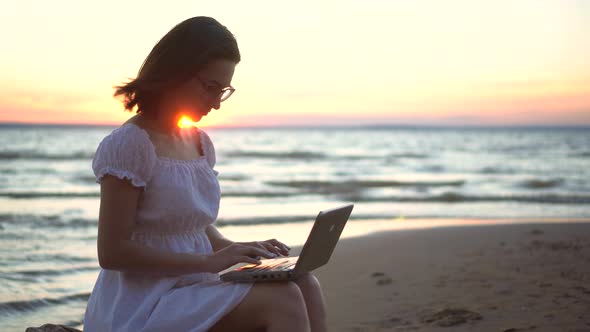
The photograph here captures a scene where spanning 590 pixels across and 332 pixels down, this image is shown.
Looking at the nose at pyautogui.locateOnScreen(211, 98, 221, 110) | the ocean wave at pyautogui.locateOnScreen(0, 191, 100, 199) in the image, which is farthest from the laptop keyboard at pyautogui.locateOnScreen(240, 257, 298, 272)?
the ocean wave at pyautogui.locateOnScreen(0, 191, 100, 199)

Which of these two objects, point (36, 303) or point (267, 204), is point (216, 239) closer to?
point (36, 303)

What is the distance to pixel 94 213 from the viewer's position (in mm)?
12680

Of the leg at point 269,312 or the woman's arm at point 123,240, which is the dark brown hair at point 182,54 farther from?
the leg at point 269,312

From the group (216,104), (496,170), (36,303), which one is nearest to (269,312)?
(216,104)

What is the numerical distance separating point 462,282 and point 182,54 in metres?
4.36

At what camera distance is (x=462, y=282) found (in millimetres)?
6293

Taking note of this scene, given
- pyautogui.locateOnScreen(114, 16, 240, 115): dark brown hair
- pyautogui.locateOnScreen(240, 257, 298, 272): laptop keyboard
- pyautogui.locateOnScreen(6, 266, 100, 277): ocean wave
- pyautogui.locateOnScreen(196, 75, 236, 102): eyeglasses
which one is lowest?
pyautogui.locateOnScreen(6, 266, 100, 277): ocean wave

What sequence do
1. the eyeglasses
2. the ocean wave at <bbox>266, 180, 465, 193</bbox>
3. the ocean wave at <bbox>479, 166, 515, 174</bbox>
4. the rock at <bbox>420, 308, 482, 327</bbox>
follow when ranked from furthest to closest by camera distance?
the ocean wave at <bbox>479, 166, 515, 174</bbox> < the ocean wave at <bbox>266, 180, 465, 193</bbox> < the rock at <bbox>420, 308, 482, 327</bbox> < the eyeglasses

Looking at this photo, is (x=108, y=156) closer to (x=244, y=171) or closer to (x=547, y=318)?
(x=547, y=318)

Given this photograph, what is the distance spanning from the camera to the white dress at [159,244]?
249 centimetres

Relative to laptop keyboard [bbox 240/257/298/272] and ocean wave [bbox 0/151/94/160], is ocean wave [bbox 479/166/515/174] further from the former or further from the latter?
laptop keyboard [bbox 240/257/298/272]

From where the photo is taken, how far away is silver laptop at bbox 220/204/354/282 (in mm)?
2535

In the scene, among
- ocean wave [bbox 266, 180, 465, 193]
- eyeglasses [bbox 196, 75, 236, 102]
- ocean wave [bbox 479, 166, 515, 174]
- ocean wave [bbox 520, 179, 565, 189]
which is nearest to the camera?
eyeglasses [bbox 196, 75, 236, 102]

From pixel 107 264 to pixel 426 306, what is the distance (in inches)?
136
